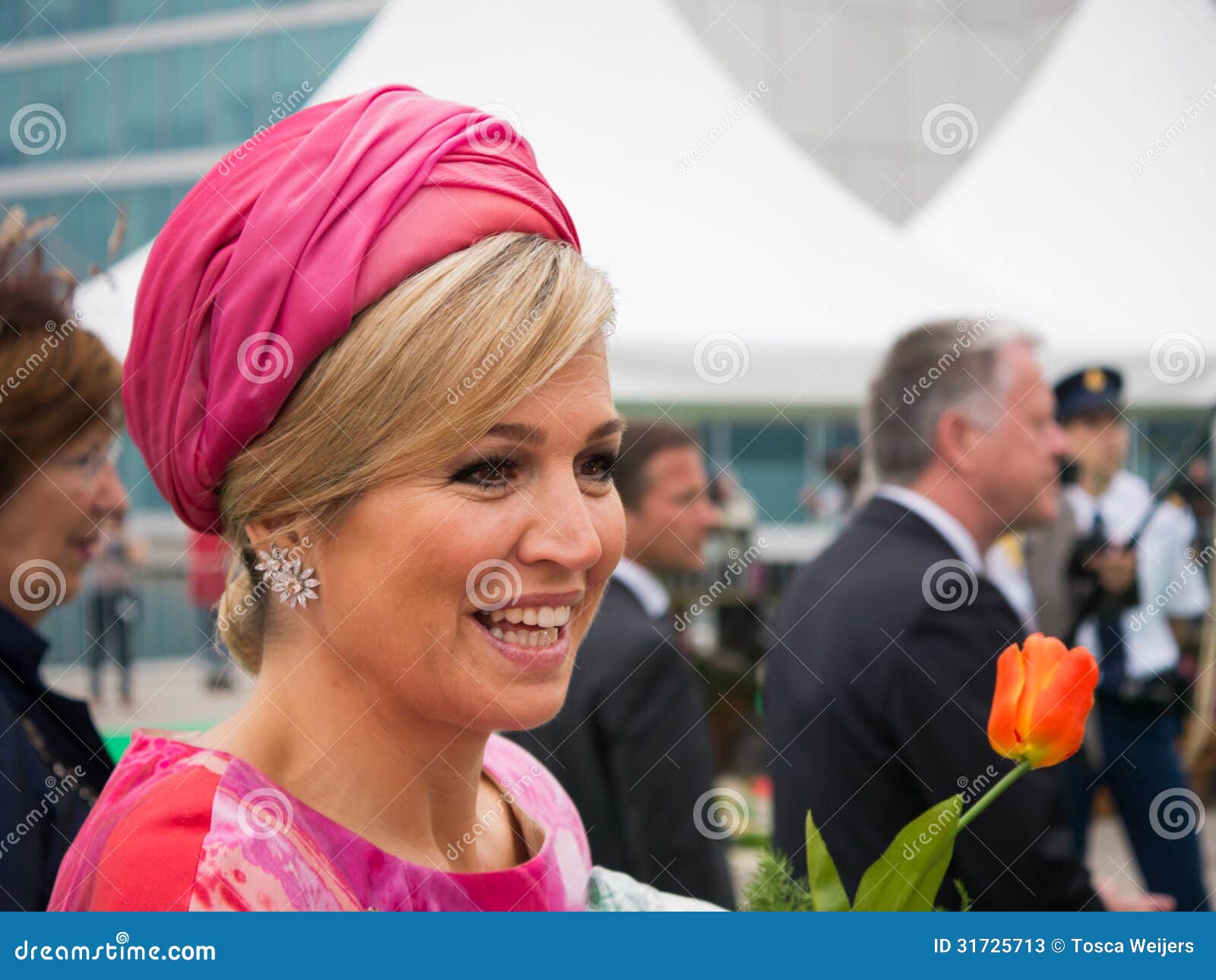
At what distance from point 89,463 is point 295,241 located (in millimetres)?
849

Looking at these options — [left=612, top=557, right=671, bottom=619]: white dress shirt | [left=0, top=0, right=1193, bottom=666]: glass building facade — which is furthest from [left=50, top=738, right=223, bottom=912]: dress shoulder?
[left=612, top=557, right=671, bottom=619]: white dress shirt

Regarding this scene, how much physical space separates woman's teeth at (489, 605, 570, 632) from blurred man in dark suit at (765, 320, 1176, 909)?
2.84 feet

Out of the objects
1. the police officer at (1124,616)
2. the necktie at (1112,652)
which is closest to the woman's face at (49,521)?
the police officer at (1124,616)

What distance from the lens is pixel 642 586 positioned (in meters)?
2.83

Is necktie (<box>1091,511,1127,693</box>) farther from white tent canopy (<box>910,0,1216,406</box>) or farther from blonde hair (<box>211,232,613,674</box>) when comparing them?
blonde hair (<box>211,232,613,674</box>)

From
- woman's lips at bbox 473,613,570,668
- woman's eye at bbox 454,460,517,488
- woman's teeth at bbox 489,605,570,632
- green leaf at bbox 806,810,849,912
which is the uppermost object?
woman's eye at bbox 454,460,517,488

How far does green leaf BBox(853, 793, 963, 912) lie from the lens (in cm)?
103

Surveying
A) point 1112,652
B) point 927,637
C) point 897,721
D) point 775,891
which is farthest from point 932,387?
point 1112,652

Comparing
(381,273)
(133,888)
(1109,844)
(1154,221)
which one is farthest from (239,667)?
(1109,844)

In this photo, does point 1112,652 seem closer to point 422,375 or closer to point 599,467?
point 599,467

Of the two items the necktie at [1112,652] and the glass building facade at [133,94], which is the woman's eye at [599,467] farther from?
the necktie at [1112,652]

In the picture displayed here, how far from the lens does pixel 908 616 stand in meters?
2.11

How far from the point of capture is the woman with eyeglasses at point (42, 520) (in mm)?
1444

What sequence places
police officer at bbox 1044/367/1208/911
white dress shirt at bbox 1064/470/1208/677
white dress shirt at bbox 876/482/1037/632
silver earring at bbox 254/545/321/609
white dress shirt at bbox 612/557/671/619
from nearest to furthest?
silver earring at bbox 254/545/321/609 < white dress shirt at bbox 876/482/1037/632 < white dress shirt at bbox 612/557/671/619 < police officer at bbox 1044/367/1208/911 < white dress shirt at bbox 1064/470/1208/677
